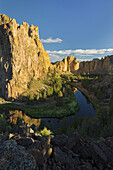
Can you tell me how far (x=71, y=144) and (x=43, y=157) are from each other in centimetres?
583

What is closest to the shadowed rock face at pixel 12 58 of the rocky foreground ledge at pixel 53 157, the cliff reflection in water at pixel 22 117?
the cliff reflection in water at pixel 22 117

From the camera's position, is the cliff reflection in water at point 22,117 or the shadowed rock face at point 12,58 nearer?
the cliff reflection in water at point 22,117

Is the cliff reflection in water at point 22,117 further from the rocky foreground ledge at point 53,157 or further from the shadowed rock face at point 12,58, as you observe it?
the rocky foreground ledge at point 53,157

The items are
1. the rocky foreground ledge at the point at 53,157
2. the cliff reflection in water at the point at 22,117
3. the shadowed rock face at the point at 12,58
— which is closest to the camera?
the rocky foreground ledge at the point at 53,157

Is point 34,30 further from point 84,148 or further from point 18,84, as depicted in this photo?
point 84,148

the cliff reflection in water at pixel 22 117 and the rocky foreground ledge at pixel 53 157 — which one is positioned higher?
the rocky foreground ledge at pixel 53 157

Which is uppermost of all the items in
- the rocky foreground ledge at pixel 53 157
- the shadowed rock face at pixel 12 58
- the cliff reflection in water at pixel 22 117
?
the shadowed rock face at pixel 12 58

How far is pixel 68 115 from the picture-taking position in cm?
7181

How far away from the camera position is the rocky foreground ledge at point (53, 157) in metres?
11.6

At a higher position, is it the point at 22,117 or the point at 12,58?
the point at 12,58

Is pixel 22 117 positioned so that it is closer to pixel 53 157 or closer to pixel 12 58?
pixel 53 157

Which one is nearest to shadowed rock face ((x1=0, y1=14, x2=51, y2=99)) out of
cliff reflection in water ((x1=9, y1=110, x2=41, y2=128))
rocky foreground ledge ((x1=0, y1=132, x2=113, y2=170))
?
cliff reflection in water ((x1=9, y1=110, x2=41, y2=128))

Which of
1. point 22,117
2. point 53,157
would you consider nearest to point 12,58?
point 22,117

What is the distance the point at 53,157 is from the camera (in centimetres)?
1414
